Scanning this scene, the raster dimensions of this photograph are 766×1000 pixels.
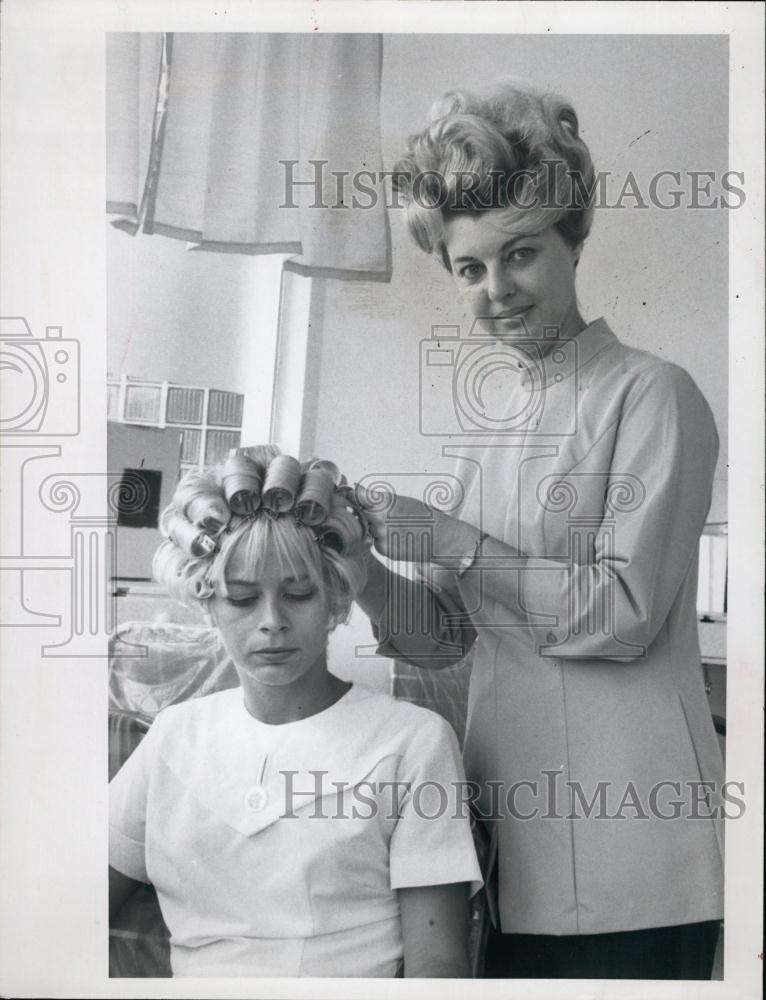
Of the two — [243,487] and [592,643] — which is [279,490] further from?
[592,643]

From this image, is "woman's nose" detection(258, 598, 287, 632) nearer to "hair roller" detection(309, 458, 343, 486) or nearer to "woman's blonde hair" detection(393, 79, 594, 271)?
"hair roller" detection(309, 458, 343, 486)

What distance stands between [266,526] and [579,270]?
74cm

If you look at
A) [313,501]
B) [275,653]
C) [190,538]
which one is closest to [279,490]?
[313,501]

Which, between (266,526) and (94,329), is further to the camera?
(94,329)

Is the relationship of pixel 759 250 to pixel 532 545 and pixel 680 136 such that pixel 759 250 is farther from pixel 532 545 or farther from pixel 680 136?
pixel 532 545

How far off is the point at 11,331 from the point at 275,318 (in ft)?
1.69

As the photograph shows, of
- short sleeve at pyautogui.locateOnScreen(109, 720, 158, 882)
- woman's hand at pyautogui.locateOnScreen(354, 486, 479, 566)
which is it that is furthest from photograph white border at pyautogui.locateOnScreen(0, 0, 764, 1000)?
woman's hand at pyautogui.locateOnScreen(354, 486, 479, 566)

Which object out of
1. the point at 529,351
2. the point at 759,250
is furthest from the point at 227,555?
the point at 759,250

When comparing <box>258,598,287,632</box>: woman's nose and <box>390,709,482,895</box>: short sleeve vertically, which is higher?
<box>258,598,287,632</box>: woman's nose

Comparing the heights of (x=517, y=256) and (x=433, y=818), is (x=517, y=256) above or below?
above

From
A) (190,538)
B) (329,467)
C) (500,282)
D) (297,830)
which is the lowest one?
(297,830)

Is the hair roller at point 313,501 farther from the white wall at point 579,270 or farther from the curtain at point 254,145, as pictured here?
the curtain at point 254,145

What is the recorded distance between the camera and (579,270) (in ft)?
6.36

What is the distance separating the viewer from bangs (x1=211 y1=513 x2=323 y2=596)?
187 centimetres
